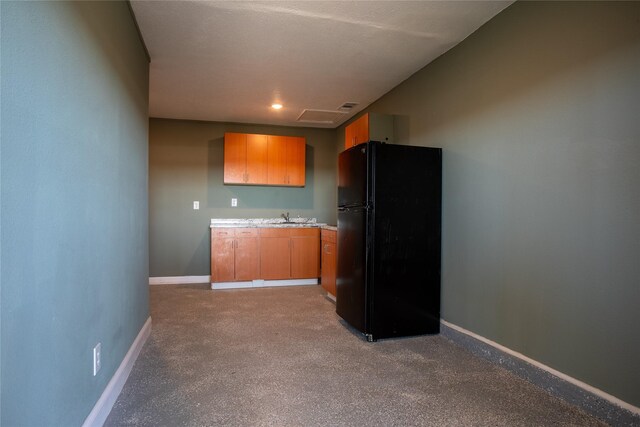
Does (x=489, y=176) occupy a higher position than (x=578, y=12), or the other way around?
(x=578, y=12)

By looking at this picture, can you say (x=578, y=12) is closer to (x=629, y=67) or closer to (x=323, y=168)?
(x=629, y=67)

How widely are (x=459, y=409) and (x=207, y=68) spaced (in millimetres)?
3407

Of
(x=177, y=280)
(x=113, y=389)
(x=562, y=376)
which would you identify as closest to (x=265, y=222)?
(x=177, y=280)

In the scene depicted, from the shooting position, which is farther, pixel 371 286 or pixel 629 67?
pixel 371 286

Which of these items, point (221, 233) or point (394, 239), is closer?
point (394, 239)

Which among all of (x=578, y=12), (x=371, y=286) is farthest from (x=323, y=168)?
(x=578, y=12)

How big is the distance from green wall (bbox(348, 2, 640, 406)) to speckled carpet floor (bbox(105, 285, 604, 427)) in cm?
35

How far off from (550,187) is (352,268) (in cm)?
163

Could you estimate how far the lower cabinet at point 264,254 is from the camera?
4824 mm

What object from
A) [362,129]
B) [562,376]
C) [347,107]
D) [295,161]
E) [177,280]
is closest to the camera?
[562,376]

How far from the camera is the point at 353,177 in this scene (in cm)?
311

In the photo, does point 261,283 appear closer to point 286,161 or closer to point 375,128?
point 286,161

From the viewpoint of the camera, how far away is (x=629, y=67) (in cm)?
170

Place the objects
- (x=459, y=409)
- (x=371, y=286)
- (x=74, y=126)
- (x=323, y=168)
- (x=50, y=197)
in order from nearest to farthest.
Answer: (x=50, y=197) < (x=74, y=126) < (x=459, y=409) < (x=371, y=286) < (x=323, y=168)
